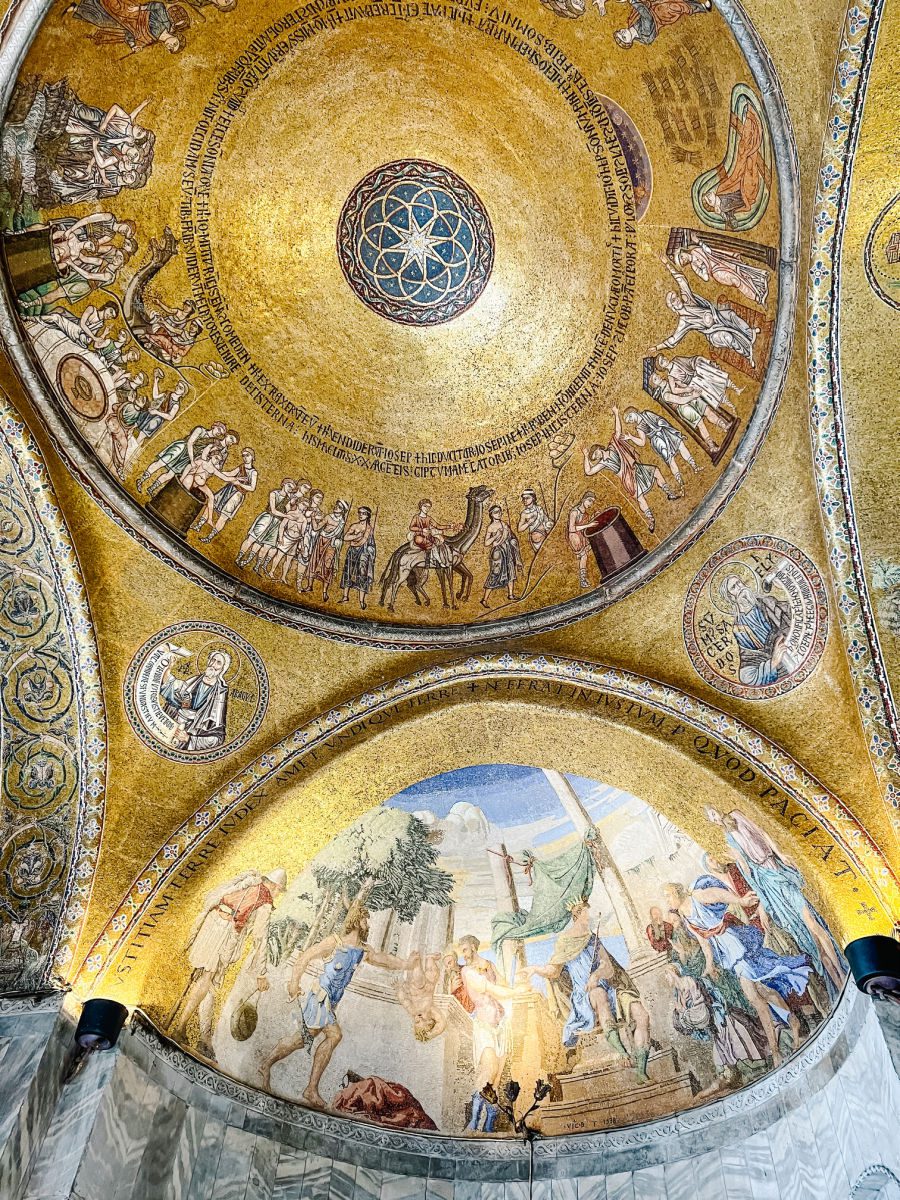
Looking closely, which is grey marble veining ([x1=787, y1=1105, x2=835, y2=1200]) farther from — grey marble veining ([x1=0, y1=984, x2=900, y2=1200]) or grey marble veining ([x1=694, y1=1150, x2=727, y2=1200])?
grey marble veining ([x1=694, y1=1150, x2=727, y2=1200])

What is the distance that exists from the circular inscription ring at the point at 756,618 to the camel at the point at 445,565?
2.34 m

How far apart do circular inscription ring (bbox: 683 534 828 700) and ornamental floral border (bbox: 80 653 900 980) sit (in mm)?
425

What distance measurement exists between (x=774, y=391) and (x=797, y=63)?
2575mm

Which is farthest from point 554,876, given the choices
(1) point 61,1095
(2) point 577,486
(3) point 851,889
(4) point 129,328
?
(4) point 129,328

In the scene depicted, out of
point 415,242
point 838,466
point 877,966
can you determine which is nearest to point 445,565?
point 415,242

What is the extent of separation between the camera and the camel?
10.4 m

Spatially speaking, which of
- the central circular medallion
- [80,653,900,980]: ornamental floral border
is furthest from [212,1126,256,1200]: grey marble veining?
the central circular medallion

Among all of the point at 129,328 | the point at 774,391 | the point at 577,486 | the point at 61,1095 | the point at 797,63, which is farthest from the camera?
the point at 577,486

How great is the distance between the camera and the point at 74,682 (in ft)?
30.8

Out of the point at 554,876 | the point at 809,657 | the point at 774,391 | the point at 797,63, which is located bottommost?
the point at 554,876

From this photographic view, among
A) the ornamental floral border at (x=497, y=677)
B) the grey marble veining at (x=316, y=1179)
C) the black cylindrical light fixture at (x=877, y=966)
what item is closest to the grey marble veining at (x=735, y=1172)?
the black cylindrical light fixture at (x=877, y=966)

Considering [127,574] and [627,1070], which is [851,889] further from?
[127,574]

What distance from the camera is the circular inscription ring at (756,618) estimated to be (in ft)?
29.4

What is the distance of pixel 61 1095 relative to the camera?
314 inches
